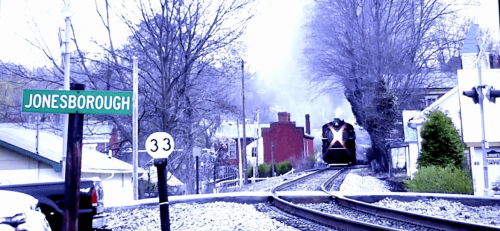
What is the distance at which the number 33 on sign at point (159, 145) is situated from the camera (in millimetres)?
5016

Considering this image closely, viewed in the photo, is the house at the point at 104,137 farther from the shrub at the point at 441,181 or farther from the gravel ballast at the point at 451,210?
the shrub at the point at 441,181

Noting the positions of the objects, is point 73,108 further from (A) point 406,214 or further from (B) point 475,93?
(B) point 475,93

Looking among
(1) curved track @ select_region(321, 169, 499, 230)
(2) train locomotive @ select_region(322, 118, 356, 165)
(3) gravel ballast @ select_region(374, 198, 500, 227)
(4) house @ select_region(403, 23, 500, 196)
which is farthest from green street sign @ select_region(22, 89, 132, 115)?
(4) house @ select_region(403, 23, 500, 196)

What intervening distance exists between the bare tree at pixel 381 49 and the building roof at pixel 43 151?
1323cm

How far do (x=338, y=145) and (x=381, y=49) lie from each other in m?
20.4

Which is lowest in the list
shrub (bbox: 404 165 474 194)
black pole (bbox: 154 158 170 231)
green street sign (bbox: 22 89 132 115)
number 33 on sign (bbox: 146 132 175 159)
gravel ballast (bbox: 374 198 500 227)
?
gravel ballast (bbox: 374 198 500 227)

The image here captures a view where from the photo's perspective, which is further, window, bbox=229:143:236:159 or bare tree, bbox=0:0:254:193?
window, bbox=229:143:236:159

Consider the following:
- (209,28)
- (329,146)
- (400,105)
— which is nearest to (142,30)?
(209,28)

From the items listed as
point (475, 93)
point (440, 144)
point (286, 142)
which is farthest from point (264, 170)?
point (475, 93)

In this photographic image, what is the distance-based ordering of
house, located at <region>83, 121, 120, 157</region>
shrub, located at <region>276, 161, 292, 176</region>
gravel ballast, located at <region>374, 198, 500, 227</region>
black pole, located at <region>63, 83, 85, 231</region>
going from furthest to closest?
shrub, located at <region>276, 161, 292, 176</region>
house, located at <region>83, 121, 120, 157</region>
gravel ballast, located at <region>374, 198, 500, 227</region>
black pole, located at <region>63, 83, 85, 231</region>

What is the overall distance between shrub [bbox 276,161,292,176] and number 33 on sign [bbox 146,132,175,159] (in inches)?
1171

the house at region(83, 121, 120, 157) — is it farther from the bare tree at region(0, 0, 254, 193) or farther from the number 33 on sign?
the number 33 on sign

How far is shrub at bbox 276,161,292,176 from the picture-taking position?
3456 cm

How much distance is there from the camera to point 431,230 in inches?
354
